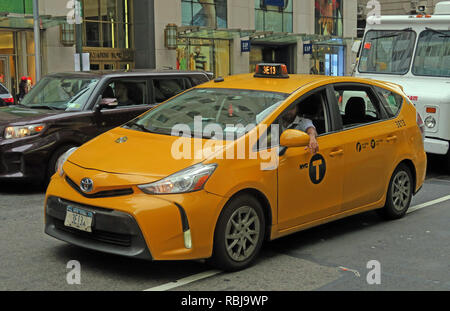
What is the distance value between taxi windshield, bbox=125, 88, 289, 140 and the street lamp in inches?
929

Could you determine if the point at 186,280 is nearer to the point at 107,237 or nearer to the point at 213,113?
the point at 107,237

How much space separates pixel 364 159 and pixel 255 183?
1.69 m

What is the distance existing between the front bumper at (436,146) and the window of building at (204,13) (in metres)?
21.9

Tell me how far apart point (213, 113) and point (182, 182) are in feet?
4.10

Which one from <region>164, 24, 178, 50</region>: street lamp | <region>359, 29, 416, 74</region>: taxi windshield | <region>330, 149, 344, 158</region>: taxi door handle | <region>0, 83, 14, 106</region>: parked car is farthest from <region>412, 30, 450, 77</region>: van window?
<region>164, 24, 178, 50</region>: street lamp

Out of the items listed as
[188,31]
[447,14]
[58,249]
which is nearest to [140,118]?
[58,249]

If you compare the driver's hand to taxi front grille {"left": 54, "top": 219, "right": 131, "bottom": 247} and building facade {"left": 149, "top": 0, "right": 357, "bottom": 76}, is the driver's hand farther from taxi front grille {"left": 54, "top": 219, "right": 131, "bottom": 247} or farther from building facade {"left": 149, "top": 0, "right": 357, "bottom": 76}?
building facade {"left": 149, "top": 0, "right": 357, "bottom": 76}

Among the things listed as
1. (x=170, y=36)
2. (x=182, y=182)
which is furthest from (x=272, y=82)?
(x=170, y=36)

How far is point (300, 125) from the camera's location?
612cm

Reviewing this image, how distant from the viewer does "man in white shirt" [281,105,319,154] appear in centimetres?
591

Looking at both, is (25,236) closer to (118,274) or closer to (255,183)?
(118,274)

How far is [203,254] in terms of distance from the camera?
16.6 ft

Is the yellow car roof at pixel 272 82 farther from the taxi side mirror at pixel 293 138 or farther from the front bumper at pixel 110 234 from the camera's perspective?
the front bumper at pixel 110 234

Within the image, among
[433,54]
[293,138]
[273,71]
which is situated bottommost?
[293,138]
